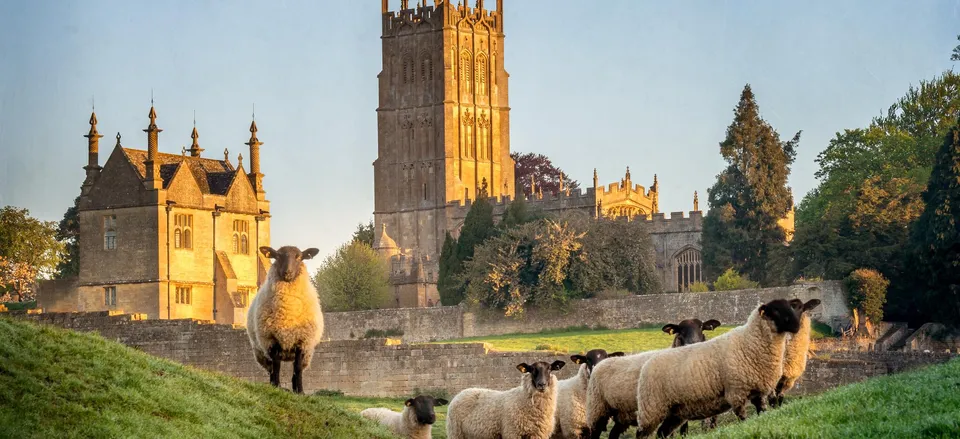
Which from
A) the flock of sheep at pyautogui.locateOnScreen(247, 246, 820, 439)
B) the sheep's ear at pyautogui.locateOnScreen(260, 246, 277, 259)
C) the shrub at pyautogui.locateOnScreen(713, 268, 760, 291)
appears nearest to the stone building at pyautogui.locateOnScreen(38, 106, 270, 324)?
the shrub at pyautogui.locateOnScreen(713, 268, 760, 291)

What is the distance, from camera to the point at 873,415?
58.3 ft

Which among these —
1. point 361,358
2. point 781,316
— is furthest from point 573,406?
point 361,358

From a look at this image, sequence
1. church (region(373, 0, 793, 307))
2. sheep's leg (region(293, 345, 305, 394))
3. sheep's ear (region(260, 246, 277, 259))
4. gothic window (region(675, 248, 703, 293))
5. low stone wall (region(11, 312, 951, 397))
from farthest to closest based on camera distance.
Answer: church (region(373, 0, 793, 307)), gothic window (region(675, 248, 703, 293)), low stone wall (region(11, 312, 951, 397)), sheep's ear (region(260, 246, 277, 259)), sheep's leg (region(293, 345, 305, 394))

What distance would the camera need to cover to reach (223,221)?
65.9 m

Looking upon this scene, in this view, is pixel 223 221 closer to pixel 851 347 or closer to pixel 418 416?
pixel 851 347

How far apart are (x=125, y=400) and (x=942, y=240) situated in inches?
1611

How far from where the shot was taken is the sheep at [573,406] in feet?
82.1

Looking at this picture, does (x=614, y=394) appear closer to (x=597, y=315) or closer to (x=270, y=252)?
(x=270, y=252)

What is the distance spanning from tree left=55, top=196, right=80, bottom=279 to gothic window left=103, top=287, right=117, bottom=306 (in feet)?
44.4

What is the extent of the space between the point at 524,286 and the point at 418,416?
144 feet

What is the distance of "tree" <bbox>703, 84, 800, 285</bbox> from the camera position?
77000 millimetres

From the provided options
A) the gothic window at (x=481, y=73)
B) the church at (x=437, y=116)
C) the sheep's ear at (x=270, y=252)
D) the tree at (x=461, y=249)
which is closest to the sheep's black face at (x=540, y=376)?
the sheep's ear at (x=270, y=252)

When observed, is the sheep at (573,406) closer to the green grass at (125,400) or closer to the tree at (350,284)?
the green grass at (125,400)

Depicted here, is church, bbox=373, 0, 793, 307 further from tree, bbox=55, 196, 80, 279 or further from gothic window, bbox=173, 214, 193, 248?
gothic window, bbox=173, 214, 193, 248
